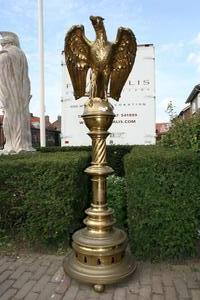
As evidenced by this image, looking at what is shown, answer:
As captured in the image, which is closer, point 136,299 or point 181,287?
point 136,299

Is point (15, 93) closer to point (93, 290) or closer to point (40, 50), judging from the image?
point (93, 290)

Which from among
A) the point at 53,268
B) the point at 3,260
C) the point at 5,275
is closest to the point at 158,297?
the point at 53,268

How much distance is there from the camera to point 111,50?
3436 mm

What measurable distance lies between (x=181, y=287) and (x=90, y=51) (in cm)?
257

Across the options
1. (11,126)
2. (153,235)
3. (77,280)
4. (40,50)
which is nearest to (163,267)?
(153,235)

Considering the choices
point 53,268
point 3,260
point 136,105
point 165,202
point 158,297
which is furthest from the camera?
point 136,105

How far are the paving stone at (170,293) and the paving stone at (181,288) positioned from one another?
50mm

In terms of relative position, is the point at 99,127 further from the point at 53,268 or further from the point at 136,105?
the point at 136,105

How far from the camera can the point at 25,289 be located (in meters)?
3.45

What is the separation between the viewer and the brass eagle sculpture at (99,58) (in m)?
3.38

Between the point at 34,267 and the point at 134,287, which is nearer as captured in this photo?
the point at 134,287

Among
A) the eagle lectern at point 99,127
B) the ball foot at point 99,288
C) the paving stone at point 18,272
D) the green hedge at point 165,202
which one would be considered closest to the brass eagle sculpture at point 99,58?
the eagle lectern at point 99,127

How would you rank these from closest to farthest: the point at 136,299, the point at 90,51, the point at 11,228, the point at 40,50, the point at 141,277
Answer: the point at 136,299
the point at 90,51
the point at 141,277
the point at 11,228
the point at 40,50

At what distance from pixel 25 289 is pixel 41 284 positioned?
0.18 metres
